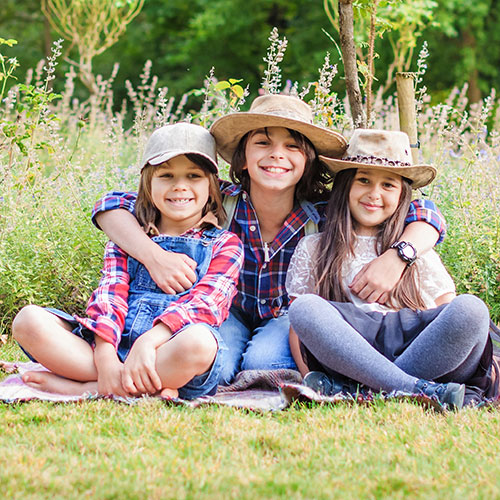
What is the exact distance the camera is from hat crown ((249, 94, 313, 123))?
3.33 metres

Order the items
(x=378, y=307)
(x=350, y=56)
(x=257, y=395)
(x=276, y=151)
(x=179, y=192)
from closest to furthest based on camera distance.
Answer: (x=257, y=395), (x=378, y=307), (x=179, y=192), (x=276, y=151), (x=350, y=56)

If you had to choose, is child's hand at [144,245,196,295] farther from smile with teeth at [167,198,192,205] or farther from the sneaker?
the sneaker

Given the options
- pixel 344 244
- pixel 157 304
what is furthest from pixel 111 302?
pixel 344 244

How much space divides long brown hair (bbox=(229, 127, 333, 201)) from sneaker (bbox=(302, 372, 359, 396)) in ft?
3.31

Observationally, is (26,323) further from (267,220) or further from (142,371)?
(267,220)

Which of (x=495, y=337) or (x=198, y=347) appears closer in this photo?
(x=198, y=347)

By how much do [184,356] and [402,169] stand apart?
4.26 ft

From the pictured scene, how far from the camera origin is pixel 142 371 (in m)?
2.82

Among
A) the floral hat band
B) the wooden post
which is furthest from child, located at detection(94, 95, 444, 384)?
the wooden post

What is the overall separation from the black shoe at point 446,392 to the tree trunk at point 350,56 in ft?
5.77

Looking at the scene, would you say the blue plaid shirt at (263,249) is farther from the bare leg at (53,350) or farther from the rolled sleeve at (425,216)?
the bare leg at (53,350)

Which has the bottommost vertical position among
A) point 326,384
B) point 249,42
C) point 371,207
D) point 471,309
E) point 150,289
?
point 326,384

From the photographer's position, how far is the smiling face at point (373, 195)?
10.7 feet

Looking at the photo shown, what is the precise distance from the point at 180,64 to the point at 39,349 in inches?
608
